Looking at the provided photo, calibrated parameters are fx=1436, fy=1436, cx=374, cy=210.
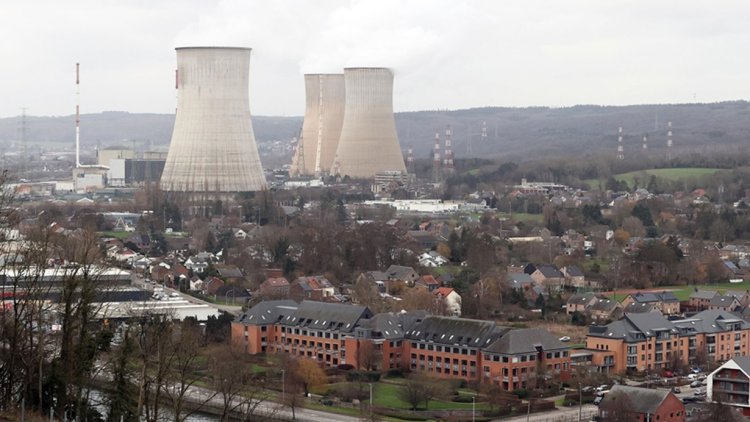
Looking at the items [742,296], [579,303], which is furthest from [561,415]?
[742,296]

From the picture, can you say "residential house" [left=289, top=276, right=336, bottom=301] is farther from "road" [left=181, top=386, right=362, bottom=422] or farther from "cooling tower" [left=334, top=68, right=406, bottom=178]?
"cooling tower" [left=334, top=68, right=406, bottom=178]

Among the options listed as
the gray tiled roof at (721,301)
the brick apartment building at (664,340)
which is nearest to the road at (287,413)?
the brick apartment building at (664,340)

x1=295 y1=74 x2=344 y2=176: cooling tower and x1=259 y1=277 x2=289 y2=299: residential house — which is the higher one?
x1=295 y1=74 x2=344 y2=176: cooling tower

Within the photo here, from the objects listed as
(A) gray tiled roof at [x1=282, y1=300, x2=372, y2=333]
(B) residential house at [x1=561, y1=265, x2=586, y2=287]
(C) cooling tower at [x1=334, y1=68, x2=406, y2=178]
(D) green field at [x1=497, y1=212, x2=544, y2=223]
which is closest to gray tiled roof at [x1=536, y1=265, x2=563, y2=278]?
(B) residential house at [x1=561, y1=265, x2=586, y2=287]

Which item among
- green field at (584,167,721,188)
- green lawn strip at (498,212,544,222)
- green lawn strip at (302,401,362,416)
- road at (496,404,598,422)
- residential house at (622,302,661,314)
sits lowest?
green lawn strip at (302,401,362,416)

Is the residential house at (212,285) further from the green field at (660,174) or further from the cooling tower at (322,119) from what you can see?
the green field at (660,174)

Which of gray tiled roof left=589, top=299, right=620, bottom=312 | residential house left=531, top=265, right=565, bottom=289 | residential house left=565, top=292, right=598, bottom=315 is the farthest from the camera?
residential house left=531, top=265, right=565, bottom=289
